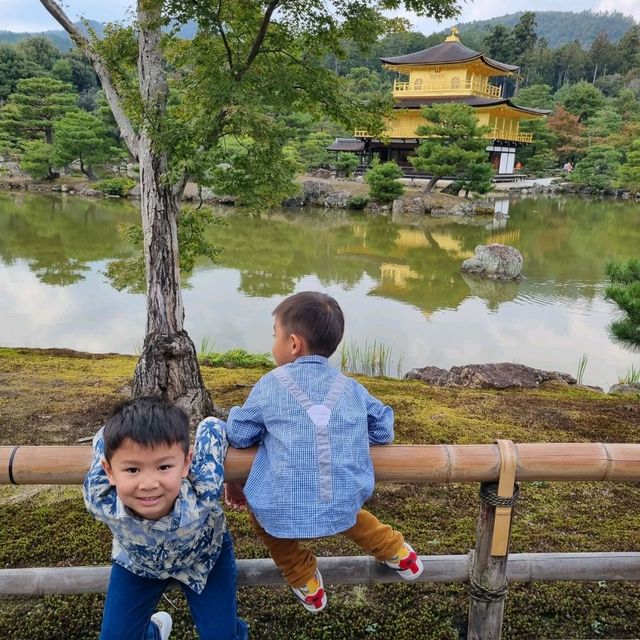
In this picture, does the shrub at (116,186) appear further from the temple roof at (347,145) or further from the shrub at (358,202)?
the temple roof at (347,145)

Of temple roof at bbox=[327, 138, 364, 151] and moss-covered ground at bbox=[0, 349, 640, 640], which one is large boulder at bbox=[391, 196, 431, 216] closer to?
temple roof at bbox=[327, 138, 364, 151]

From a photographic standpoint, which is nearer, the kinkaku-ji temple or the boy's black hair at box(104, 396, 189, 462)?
the boy's black hair at box(104, 396, 189, 462)

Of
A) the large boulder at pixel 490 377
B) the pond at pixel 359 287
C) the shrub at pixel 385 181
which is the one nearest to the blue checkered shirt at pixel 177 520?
the large boulder at pixel 490 377

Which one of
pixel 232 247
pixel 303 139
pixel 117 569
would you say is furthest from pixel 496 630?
pixel 303 139

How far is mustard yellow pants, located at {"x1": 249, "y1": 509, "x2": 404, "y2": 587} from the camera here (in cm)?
142

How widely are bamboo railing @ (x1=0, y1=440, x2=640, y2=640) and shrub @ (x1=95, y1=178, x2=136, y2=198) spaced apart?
21744 millimetres

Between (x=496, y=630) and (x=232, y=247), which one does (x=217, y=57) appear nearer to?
(x=496, y=630)

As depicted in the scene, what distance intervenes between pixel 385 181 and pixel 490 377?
15.6m

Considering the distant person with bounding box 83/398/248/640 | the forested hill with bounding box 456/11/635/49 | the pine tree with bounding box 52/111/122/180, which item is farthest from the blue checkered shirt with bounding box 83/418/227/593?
the forested hill with bounding box 456/11/635/49

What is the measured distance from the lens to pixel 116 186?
71.9 feet

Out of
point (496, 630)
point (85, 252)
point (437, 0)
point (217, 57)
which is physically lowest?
point (85, 252)

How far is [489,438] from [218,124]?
2592mm

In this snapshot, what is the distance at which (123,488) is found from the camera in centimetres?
118

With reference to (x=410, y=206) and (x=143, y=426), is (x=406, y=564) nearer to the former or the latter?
(x=143, y=426)
